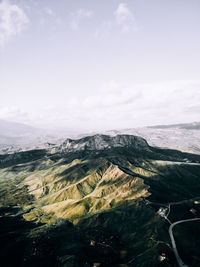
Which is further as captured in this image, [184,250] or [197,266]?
[184,250]

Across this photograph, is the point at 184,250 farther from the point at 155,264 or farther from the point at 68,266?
the point at 68,266

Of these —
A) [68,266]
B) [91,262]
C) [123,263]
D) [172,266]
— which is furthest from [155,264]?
[68,266]

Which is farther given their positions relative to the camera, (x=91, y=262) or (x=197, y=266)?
(x=91, y=262)

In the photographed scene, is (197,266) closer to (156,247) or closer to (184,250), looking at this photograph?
(184,250)

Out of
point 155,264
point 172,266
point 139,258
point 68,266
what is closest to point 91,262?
point 68,266

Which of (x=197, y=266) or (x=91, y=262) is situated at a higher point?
(x=197, y=266)

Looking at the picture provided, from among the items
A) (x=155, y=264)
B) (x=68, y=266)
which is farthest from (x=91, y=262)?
(x=155, y=264)

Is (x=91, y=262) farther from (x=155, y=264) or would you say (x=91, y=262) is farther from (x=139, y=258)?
(x=155, y=264)

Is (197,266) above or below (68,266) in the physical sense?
above
